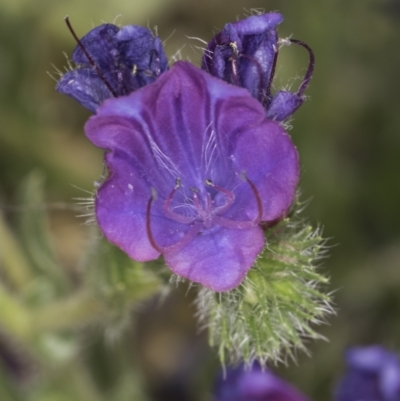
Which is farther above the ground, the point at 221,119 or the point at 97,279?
the point at 221,119

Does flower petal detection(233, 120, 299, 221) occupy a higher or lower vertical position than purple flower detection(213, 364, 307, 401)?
higher

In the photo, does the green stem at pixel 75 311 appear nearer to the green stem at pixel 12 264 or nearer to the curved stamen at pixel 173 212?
the green stem at pixel 12 264

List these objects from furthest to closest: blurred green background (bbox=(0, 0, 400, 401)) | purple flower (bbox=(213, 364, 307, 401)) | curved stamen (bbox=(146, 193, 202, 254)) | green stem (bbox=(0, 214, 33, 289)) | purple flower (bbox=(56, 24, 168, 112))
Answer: blurred green background (bbox=(0, 0, 400, 401)) → green stem (bbox=(0, 214, 33, 289)) → purple flower (bbox=(213, 364, 307, 401)) → purple flower (bbox=(56, 24, 168, 112)) → curved stamen (bbox=(146, 193, 202, 254))

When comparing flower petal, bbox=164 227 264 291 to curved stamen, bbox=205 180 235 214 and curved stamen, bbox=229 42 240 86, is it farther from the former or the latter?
curved stamen, bbox=229 42 240 86

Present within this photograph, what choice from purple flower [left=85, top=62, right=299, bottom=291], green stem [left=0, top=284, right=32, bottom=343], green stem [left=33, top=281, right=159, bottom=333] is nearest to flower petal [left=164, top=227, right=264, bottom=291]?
purple flower [left=85, top=62, right=299, bottom=291]

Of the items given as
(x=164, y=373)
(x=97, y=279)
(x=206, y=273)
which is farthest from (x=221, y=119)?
(x=164, y=373)

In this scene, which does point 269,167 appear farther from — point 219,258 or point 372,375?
point 372,375

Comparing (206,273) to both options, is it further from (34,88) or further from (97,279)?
(34,88)
